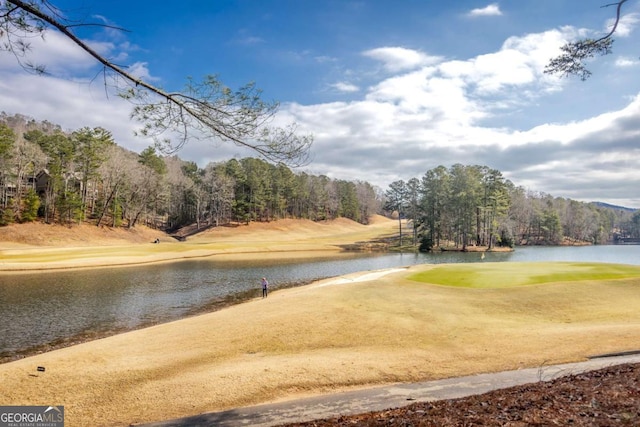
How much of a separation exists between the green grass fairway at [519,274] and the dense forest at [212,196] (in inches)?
1793

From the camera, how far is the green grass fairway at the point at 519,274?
80.3 feet

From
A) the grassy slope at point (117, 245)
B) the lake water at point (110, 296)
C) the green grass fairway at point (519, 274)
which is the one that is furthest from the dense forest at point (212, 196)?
the green grass fairway at point (519, 274)

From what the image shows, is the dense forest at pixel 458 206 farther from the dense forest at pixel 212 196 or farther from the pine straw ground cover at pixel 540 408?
the pine straw ground cover at pixel 540 408

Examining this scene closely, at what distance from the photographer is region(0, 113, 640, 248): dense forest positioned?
229ft

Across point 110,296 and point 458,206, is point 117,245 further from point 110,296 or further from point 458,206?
point 458,206

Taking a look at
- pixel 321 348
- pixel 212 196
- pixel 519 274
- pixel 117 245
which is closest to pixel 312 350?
pixel 321 348

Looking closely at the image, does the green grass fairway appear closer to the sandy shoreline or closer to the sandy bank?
the sandy shoreline

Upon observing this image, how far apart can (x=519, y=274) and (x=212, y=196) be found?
85.0 m

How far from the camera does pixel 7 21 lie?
6.99m

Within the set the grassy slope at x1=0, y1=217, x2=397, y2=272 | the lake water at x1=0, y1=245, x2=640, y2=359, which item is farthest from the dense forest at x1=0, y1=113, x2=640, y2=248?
the lake water at x1=0, y1=245, x2=640, y2=359

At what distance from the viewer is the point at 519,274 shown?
2645 cm

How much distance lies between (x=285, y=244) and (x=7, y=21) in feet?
241

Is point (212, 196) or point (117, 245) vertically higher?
point (212, 196)

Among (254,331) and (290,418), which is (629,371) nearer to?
(290,418)
